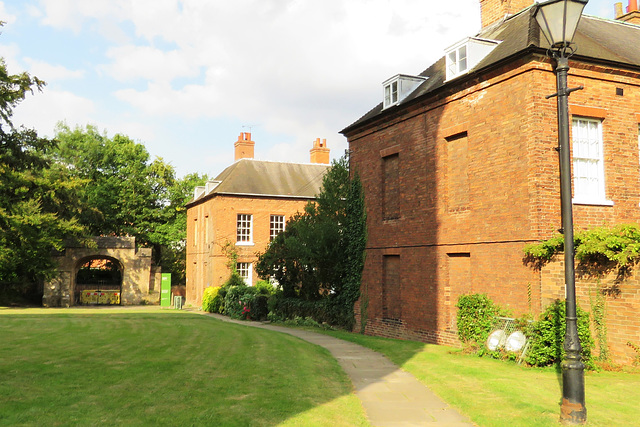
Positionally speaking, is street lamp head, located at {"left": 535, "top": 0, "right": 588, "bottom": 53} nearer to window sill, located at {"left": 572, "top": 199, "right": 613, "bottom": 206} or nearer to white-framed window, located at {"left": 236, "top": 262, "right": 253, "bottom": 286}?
window sill, located at {"left": 572, "top": 199, "right": 613, "bottom": 206}

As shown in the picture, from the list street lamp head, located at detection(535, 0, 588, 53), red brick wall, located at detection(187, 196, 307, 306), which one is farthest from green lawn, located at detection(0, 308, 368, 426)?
Answer: red brick wall, located at detection(187, 196, 307, 306)

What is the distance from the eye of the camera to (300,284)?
993 inches

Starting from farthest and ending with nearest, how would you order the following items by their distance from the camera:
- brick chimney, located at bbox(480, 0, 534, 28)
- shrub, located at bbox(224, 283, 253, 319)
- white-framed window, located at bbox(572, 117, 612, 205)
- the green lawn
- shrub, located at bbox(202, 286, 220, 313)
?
shrub, located at bbox(202, 286, 220, 313), shrub, located at bbox(224, 283, 253, 319), brick chimney, located at bbox(480, 0, 534, 28), white-framed window, located at bbox(572, 117, 612, 205), the green lawn

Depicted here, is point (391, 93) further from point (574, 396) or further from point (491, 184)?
point (574, 396)

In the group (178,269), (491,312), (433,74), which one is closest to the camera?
(491,312)

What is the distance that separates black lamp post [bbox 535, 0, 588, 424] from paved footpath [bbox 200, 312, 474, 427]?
4.34 ft

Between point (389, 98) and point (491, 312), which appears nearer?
point (491, 312)

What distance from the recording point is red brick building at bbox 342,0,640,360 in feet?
42.3

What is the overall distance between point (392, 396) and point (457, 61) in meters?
10.5

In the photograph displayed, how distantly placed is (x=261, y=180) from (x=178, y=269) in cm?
1904

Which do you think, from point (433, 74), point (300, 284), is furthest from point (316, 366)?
point (300, 284)

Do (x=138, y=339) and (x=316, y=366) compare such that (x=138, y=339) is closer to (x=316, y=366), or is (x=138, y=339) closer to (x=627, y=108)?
(x=316, y=366)

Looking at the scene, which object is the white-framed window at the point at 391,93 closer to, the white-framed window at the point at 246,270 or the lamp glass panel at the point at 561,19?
the lamp glass panel at the point at 561,19

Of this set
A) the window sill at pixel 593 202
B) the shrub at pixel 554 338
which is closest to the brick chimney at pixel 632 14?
the window sill at pixel 593 202
